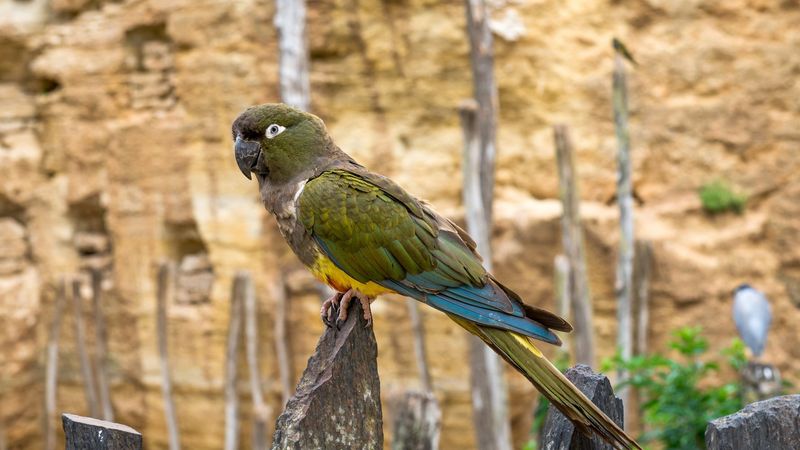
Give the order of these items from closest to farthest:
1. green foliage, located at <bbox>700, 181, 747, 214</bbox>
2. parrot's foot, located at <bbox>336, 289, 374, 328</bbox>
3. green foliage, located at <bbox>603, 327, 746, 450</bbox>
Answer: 1. parrot's foot, located at <bbox>336, 289, 374, 328</bbox>
2. green foliage, located at <bbox>603, 327, 746, 450</bbox>
3. green foliage, located at <bbox>700, 181, 747, 214</bbox>

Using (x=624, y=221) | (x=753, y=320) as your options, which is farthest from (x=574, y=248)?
(x=753, y=320)

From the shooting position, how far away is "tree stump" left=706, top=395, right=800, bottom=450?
1.62 meters

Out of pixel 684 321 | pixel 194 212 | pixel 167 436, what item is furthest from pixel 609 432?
pixel 167 436

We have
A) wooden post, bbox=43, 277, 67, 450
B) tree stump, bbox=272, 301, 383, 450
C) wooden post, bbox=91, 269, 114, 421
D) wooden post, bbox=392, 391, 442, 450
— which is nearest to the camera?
tree stump, bbox=272, 301, 383, 450

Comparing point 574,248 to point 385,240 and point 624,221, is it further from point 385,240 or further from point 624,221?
point 385,240

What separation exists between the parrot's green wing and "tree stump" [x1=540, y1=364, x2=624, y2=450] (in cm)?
36

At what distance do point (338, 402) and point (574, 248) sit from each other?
4.23 m

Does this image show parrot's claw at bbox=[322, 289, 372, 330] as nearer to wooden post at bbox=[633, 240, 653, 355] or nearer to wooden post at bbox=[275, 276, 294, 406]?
wooden post at bbox=[633, 240, 653, 355]

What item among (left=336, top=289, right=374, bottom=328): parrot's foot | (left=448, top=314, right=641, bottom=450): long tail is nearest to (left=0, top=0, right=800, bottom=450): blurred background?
(left=336, top=289, right=374, bottom=328): parrot's foot

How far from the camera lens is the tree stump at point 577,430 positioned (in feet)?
5.93

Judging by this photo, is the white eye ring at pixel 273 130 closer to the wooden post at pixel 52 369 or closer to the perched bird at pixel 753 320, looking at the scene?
the perched bird at pixel 753 320

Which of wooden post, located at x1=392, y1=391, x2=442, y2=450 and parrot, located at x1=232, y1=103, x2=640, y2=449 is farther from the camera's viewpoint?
wooden post, located at x1=392, y1=391, x2=442, y2=450

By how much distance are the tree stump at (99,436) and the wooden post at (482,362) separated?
402 cm

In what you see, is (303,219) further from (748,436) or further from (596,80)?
(596,80)
